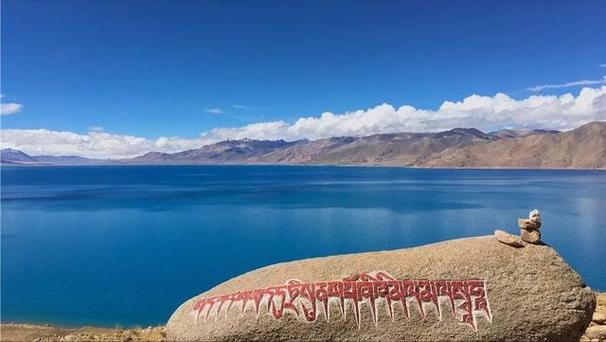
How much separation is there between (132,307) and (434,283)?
23044mm

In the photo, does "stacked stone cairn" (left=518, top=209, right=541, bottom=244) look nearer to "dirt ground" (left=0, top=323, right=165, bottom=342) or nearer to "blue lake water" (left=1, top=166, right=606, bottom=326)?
"dirt ground" (left=0, top=323, right=165, bottom=342)

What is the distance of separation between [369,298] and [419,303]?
1065 millimetres

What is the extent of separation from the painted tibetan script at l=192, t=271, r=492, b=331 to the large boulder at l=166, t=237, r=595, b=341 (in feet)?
0.07

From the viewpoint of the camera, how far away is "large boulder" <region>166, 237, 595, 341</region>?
9.43 metres

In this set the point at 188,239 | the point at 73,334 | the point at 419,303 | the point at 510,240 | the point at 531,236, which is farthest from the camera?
the point at 188,239

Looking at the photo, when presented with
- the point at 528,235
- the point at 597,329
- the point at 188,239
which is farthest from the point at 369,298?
the point at 188,239

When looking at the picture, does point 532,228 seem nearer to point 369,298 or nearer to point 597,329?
point 597,329

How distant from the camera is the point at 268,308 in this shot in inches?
379

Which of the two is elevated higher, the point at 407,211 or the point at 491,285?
the point at 491,285

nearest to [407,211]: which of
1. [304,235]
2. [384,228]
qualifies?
[384,228]

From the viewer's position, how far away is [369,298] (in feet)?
31.4

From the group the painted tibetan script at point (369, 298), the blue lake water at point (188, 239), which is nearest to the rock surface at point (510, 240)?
the painted tibetan script at point (369, 298)

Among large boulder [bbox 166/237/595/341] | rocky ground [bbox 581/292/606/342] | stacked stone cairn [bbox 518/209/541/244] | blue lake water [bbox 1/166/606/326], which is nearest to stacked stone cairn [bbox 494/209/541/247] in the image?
stacked stone cairn [bbox 518/209/541/244]

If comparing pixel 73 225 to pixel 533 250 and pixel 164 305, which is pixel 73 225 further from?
pixel 533 250
